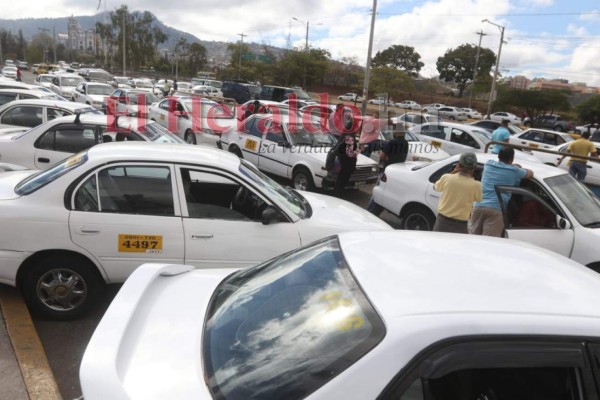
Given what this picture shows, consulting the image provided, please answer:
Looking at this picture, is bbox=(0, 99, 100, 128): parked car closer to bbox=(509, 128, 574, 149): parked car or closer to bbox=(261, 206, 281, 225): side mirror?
bbox=(261, 206, 281, 225): side mirror

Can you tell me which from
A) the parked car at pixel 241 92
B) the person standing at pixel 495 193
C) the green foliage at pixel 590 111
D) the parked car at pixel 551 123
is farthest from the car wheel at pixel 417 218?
the green foliage at pixel 590 111

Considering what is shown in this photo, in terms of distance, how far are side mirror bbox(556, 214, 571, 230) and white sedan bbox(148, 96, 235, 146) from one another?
928 centimetres

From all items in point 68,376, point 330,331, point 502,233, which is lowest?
point 68,376

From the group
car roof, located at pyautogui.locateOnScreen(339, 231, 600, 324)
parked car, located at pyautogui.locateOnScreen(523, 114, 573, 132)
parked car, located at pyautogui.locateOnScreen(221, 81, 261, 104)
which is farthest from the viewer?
parked car, located at pyautogui.locateOnScreen(523, 114, 573, 132)

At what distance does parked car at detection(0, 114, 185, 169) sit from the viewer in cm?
683

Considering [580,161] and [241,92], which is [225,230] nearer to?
[580,161]

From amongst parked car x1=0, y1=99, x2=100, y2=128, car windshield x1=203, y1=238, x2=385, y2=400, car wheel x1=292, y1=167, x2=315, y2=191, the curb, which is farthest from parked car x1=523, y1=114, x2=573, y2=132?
car windshield x1=203, y1=238, x2=385, y2=400

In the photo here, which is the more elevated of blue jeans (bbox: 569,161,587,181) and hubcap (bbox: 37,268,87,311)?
blue jeans (bbox: 569,161,587,181)

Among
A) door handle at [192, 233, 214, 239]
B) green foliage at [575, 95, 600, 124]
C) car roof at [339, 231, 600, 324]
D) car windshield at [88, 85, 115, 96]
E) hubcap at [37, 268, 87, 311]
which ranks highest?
green foliage at [575, 95, 600, 124]

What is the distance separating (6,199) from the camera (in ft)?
12.6

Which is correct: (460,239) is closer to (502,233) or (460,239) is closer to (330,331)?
(330,331)

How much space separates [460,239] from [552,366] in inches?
37.5

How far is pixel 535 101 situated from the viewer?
47.4 meters

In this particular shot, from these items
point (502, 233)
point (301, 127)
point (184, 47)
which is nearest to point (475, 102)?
point (184, 47)
